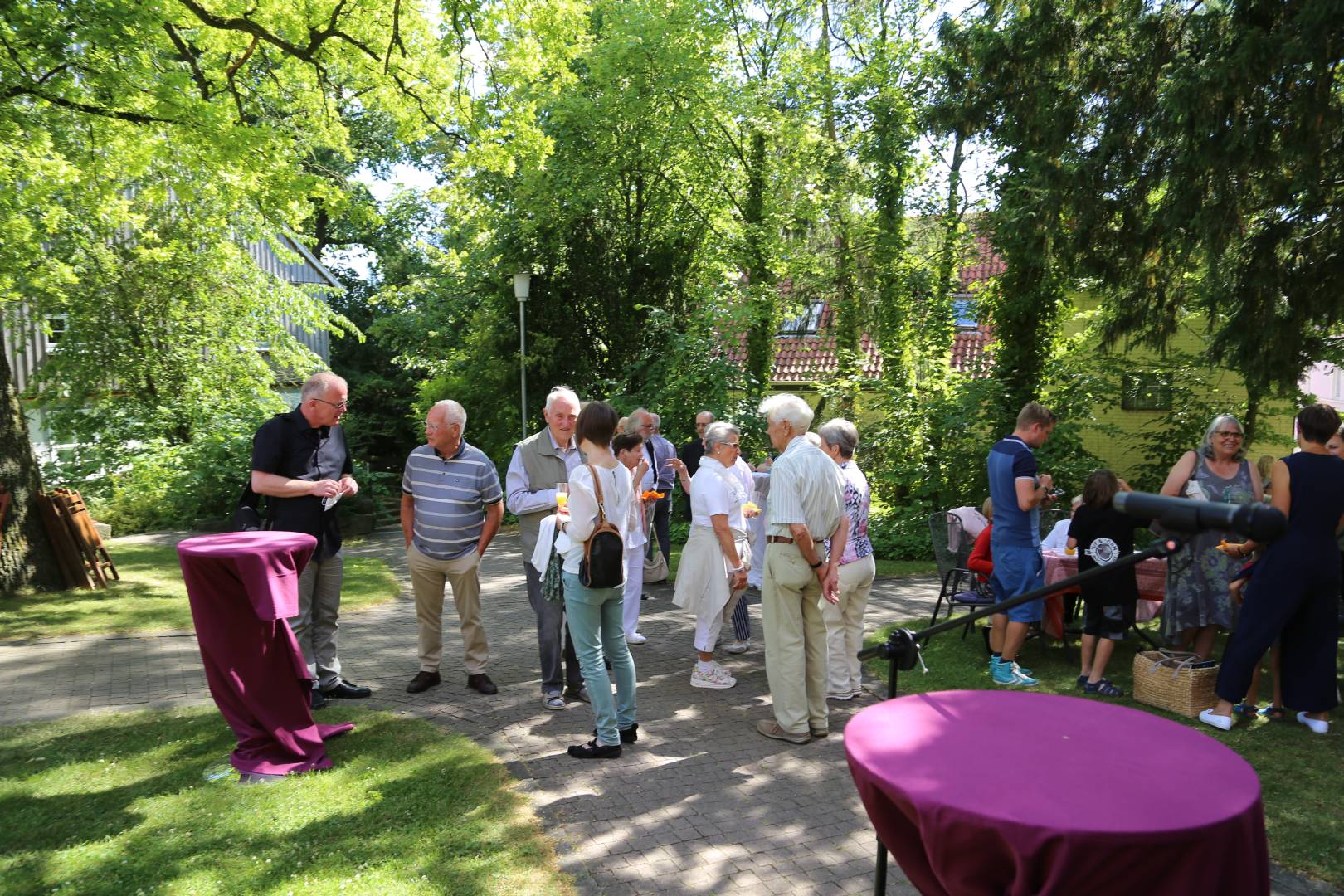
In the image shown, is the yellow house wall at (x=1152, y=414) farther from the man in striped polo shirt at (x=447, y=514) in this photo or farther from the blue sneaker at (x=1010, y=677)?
the man in striped polo shirt at (x=447, y=514)

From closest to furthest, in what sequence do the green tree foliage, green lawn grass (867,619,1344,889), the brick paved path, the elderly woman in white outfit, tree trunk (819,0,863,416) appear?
1. the brick paved path
2. green lawn grass (867,619,1344,889)
3. the elderly woman in white outfit
4. the green tree foliage
5. tree trunk (819,0,863,416)

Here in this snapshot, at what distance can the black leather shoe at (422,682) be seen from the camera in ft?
21.8

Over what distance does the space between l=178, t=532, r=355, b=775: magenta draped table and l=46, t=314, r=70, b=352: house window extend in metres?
14.7

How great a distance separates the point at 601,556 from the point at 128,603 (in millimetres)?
6965

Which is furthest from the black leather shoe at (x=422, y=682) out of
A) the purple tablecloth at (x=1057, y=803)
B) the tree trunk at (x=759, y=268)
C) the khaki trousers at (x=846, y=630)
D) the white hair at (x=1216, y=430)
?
the tree trunk at (x=759, y=268)

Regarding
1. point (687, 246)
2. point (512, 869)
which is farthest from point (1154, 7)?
point (687, 246)

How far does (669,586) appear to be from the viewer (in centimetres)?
1113

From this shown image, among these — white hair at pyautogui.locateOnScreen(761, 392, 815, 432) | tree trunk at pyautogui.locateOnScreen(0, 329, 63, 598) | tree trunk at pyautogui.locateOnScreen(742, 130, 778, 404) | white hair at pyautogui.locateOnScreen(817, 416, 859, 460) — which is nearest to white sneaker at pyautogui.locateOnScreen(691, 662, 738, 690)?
white hair at pyautogui.locateOnScreen(817, 416, 859, 460)

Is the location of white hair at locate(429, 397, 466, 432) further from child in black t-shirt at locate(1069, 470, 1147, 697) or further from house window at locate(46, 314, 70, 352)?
house window at locate(46, 314, 70, 352)

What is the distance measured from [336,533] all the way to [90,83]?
20.5 feet

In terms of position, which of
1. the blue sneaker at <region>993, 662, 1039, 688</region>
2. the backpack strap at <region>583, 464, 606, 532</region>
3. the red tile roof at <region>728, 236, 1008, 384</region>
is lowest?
the blue sneaker at <region>993, 662, 1039, 688</region>

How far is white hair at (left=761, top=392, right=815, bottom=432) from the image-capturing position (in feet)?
19.2

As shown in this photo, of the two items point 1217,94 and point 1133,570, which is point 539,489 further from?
point 1217,94

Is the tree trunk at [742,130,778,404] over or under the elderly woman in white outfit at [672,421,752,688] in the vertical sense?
over
